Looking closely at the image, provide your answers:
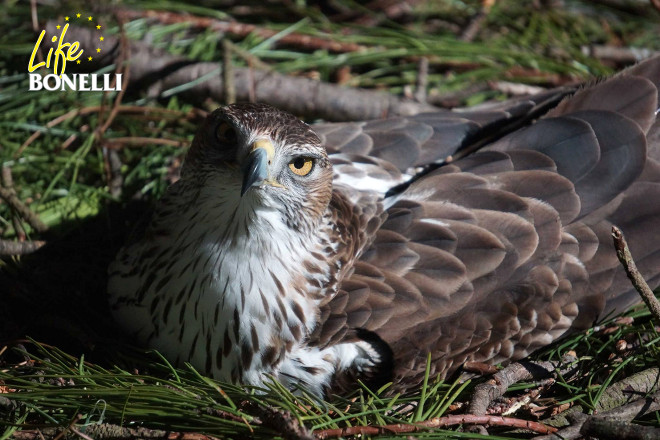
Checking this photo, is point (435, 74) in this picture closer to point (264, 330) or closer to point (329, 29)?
point (329, 29)

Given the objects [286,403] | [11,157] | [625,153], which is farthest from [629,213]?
[11,157]

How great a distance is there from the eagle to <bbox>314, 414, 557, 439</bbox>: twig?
19.4 inches

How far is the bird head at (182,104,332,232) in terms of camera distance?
11.3 ft

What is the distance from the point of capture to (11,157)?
16.6 ft

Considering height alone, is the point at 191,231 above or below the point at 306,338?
above

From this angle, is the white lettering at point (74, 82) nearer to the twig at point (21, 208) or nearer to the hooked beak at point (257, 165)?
the twig at point (21, 208)

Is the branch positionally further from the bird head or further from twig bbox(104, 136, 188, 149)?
the bird head

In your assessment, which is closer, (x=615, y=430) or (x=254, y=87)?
(x=615, y=430)

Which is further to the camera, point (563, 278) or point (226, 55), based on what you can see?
point (226, 55)

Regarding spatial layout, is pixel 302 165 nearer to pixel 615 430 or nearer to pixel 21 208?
pixel 615 430

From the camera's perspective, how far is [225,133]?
11.8 feet

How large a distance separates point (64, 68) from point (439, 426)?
11.0 ft

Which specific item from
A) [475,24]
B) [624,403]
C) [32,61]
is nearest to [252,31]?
[32,61]

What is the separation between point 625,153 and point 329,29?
271 cm
